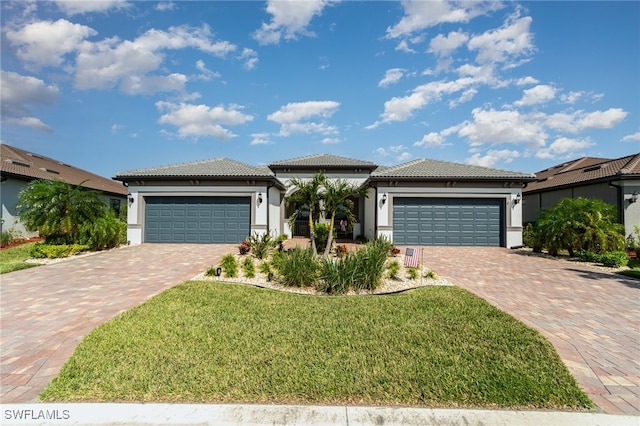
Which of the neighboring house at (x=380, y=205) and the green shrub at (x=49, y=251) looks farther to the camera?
the neighboring house at (x=380, y=205)

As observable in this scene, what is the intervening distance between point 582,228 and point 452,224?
5.28 meters

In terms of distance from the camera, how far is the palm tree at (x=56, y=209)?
1118 cm

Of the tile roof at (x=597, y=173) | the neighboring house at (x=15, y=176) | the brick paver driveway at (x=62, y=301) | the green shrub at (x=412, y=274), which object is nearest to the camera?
the brick paver driveway at (x=62, y=301)

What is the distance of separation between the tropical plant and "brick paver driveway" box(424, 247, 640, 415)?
1.41m

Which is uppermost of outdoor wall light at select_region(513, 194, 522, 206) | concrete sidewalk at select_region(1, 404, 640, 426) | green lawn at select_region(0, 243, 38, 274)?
outdoor wall light at select_region(513, 194, 522, 206)

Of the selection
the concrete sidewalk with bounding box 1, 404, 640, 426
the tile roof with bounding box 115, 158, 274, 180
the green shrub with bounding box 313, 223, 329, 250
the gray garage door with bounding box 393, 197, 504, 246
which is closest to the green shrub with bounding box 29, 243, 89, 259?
the tile roof with bounding box 115, 158, 274, 180

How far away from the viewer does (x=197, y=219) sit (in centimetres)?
1584

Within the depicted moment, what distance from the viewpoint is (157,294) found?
660 centimetres

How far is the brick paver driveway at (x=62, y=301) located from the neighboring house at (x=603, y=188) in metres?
19.3

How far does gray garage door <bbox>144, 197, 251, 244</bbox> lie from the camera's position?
1576 cm

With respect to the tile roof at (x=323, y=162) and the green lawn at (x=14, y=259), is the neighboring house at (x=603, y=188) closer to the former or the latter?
the tile roof at (x=323, y=162)

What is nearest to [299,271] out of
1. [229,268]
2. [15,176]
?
[229,268]

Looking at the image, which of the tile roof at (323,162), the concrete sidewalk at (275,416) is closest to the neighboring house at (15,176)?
the tile roof at (323,162)

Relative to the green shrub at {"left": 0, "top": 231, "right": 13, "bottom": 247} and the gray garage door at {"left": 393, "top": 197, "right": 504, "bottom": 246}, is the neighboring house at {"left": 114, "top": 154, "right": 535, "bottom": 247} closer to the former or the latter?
the gray garage door at {"left": 393, "top": 197, "right": 504, "bottom": 246}
